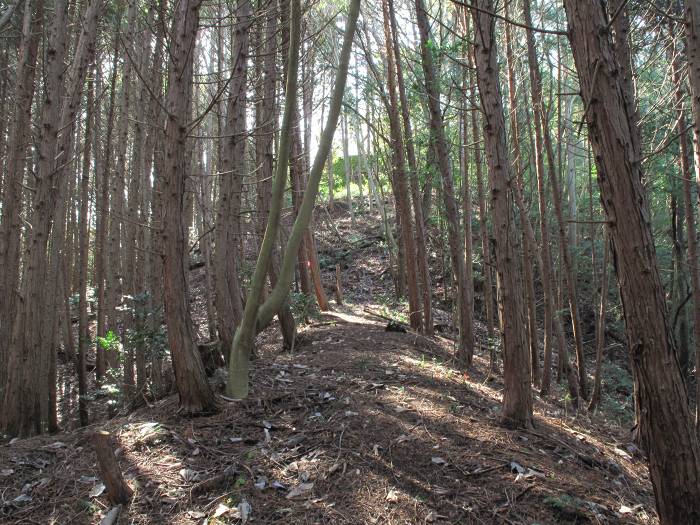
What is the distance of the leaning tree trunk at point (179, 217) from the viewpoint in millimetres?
4391

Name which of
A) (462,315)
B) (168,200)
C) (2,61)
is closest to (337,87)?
(168,200)

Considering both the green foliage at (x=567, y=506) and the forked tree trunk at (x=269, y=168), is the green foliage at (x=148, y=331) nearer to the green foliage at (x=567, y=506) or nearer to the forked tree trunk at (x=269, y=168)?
the forked tree trunk at (x=269, y=168)

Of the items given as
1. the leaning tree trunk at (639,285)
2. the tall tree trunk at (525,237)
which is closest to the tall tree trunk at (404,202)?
the tall tree trunk at (525,237)

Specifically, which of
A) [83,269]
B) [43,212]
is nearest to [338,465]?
[43,212]

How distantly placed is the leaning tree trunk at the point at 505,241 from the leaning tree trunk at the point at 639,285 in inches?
60.4

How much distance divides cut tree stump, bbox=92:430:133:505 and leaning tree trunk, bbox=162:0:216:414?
44.1 inches

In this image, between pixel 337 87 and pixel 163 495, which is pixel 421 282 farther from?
pixel 163 495

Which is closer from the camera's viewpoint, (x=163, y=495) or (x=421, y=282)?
(x=163, y=495)

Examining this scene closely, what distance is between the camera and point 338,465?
3857 mm

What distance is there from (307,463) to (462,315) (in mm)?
4874

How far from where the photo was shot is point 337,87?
4.34m


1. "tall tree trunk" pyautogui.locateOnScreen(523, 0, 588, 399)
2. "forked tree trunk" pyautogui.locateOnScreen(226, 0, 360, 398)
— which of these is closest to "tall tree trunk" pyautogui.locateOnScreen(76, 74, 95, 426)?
"forked tree trunk" pyautogui.locateOnScreen(226, 0, 360, 398)

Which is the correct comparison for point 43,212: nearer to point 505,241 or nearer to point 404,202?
point 505,241

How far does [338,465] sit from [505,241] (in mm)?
2426
